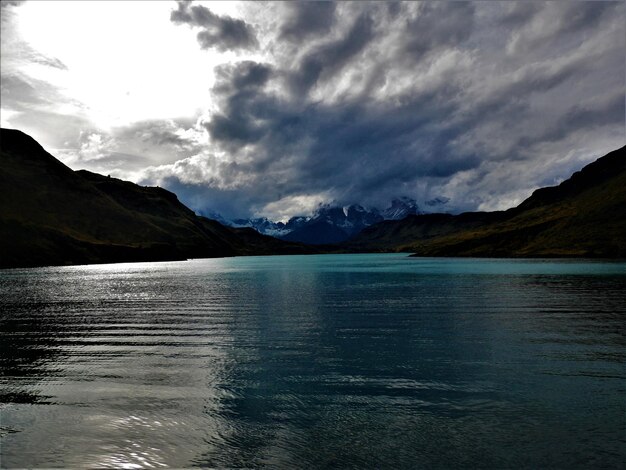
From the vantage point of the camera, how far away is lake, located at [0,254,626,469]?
16203mm

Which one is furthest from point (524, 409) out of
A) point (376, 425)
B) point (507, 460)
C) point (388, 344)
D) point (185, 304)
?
point (185, 304)

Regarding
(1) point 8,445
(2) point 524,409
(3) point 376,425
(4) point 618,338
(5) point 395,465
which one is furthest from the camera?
(4) point 618,338

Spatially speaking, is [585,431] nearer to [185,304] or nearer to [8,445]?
[8,445]

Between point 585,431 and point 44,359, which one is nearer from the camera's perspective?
point 585,431

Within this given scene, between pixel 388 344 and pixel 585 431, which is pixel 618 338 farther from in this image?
pixel 585 431

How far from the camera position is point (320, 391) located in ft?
75.5

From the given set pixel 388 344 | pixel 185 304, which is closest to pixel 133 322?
pixel 185 304

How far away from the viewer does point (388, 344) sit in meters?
34.6

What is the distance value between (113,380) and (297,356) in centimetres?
1245

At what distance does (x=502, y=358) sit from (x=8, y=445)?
2864cm

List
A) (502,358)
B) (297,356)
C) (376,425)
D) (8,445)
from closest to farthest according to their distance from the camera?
1. (8,445)
2. (376,425)
3. (502,358)
4. (297,356)

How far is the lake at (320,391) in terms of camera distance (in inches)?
638

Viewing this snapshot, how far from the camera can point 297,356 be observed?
31.2m

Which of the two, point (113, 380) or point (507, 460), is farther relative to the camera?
point (113, 380)
